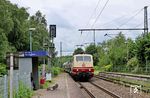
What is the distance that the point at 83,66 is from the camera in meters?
47.0

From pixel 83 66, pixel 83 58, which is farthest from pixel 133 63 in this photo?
pixel 83 66

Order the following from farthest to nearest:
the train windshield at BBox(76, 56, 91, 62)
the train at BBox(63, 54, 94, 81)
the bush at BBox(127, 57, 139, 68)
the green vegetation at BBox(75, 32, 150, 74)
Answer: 1. the bush at BBox(127, 57, 139, 68)
2. the green vegetation at BBox(75, 32, 150, 74)
3. the train windshield at BBox(76, 56, 91, 62)
4. the train at BBox(63, 54, 94, 81)

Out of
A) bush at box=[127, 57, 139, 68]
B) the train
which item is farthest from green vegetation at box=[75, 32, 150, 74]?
the train

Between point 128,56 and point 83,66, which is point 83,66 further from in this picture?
point 128,56

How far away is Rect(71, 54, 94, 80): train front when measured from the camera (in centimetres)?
4666

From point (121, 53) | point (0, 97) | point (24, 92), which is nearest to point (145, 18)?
point (121, 53)

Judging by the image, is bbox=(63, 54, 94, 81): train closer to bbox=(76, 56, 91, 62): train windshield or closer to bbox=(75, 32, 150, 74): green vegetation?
bbox=(76, 56, 91, 62): train windshield

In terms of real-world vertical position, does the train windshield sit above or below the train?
above

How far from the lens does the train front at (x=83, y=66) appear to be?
46.7 metres

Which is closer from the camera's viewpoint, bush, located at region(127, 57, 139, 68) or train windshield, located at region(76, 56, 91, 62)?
train windshield, located at region(76, 56, 91, 62)

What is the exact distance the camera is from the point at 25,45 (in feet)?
241

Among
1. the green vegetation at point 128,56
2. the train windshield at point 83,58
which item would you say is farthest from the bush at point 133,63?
the train windshield at point 83,58

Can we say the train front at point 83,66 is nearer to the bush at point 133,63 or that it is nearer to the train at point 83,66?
the train at point 83,66

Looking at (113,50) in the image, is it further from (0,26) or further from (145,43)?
(0,26)
